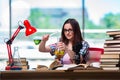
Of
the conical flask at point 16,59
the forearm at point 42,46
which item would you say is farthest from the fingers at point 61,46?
the conical flask at point 16,59

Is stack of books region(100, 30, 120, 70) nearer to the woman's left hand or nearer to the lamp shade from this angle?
the woman's left hand

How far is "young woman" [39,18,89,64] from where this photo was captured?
2762 millimetres

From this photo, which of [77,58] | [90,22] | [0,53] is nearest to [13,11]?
[0,53]

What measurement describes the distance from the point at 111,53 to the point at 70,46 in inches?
20.4

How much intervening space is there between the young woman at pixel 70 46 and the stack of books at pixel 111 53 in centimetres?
29

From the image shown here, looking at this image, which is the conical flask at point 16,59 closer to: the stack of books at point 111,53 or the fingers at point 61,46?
the fingers at point 61,46

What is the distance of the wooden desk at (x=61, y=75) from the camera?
2.41 metres

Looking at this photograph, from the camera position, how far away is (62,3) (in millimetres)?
5570

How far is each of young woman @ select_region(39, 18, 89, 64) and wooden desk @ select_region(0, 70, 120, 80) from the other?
1.00 feet

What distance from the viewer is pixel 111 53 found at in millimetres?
2492

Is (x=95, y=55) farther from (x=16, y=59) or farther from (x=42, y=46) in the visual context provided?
(x=16, y=59)

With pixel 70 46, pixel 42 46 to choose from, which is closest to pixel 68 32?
pixel 70 46

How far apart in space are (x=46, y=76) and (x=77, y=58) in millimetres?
417

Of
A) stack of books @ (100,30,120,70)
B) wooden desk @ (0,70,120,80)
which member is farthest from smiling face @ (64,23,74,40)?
wooden desk @ (0,70,120,80)
